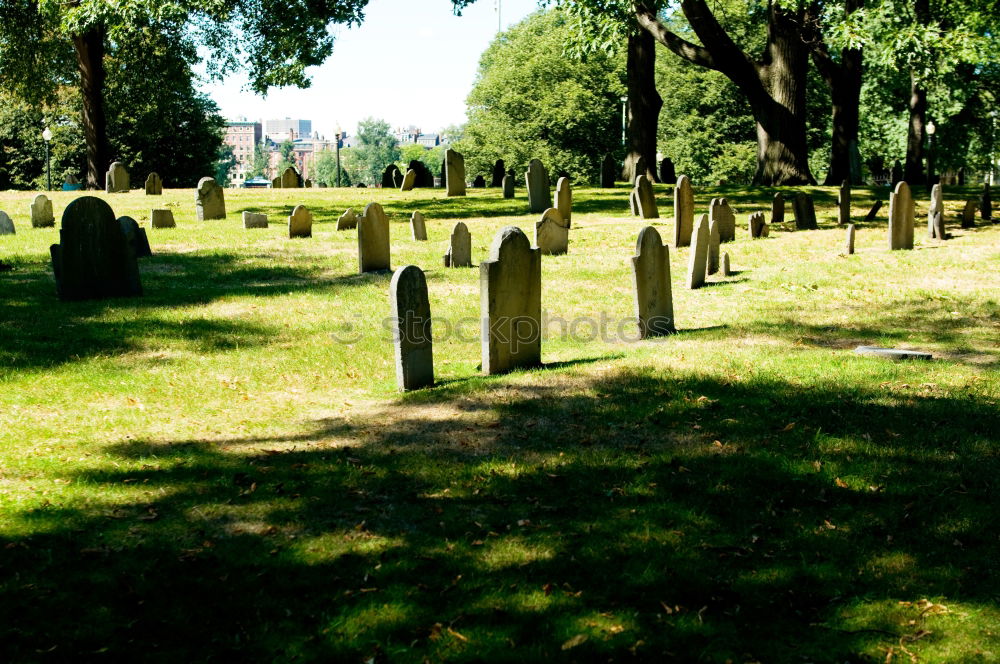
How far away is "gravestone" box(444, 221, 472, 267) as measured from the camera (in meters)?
15.9

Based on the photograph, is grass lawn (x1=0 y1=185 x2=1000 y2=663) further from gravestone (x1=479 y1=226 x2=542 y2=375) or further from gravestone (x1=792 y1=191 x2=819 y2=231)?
gravestone (x1=792 y1=191 x2=819 y2=231)

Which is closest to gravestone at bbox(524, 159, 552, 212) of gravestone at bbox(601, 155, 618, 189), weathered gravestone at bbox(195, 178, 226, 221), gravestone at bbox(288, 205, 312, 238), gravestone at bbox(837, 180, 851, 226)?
gravestone at bbox(288, 205, 312, 238)

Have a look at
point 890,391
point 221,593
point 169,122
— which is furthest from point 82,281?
point 169,122

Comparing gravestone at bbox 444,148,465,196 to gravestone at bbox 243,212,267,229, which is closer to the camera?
gravestone at bbox 243,212,267,229

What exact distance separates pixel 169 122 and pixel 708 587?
160 feet

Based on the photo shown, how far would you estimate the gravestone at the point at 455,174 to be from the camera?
95.3ft

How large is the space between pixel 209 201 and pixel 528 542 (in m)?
19.1

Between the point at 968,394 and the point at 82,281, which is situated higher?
the point at 82,281

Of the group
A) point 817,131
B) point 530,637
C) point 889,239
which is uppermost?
point 817,131

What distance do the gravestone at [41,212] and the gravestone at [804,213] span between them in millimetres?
16106

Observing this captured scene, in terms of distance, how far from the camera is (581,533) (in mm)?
5824

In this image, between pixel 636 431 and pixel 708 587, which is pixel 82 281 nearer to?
pixel 636 431

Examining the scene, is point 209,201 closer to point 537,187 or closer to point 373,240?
point 537,187

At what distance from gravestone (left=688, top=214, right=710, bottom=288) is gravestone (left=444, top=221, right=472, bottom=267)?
369 cm
